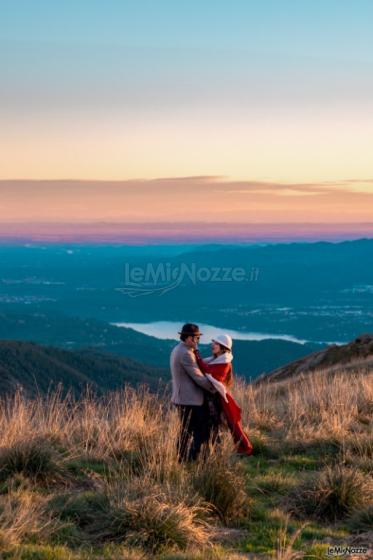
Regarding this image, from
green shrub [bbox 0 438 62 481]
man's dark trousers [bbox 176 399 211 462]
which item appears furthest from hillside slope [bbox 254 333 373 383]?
green shrub [bbox 0 438 62 481]

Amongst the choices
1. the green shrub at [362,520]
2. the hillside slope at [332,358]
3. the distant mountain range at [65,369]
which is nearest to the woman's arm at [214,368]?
the green shrub at [362,520]

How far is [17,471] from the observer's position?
7.43 meters

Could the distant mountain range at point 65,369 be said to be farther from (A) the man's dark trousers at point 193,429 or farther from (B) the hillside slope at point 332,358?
(A) the man's dark trousers at point 193,429

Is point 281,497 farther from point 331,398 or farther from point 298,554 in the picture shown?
point 331,398

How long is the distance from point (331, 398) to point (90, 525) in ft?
23.4

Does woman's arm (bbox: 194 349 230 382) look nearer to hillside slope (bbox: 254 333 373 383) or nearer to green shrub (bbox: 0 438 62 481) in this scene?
green shrub (bbox: 0 438 62 481)

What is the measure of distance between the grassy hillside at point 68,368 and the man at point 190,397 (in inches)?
3129

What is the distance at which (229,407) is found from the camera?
848 cm

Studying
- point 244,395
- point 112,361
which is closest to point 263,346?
point 112,361

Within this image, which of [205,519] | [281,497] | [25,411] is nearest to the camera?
[205,519]

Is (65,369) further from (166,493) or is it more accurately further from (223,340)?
(166,493)

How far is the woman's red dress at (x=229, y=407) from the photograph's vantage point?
27.5 ft

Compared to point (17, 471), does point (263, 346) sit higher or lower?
lower

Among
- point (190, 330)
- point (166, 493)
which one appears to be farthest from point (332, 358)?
point (166, 493)
